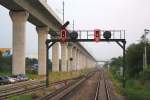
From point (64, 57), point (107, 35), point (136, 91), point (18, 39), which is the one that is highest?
point (18, 39)

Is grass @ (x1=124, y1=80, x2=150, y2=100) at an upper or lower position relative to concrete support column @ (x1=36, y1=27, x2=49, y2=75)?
lower

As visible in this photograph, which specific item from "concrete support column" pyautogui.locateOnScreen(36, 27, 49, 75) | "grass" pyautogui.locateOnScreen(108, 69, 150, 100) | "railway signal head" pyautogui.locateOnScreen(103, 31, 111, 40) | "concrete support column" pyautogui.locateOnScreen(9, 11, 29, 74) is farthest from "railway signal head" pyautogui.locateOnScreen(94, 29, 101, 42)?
"concrete support column" pyautogui.locateOnScreen(36, 27, 49, 75)

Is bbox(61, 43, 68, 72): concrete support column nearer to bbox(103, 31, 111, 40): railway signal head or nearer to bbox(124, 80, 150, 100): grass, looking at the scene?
bbox(124, 80, 150, 100): grass

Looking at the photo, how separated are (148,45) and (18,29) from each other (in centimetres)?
3459

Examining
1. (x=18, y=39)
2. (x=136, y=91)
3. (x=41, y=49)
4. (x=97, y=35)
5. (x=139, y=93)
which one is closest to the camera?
(x=139, y=93)

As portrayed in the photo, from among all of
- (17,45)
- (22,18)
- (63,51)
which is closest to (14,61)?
(17,45)

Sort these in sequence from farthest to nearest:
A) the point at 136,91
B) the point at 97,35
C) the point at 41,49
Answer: the point at 41,49 < the point at 97,35 < the point at 136,91

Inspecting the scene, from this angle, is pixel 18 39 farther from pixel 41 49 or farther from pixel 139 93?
pixel 139 93

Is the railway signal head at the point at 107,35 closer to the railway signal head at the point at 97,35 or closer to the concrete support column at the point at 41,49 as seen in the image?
the railway signal head at the point at 97,35

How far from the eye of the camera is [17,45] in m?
63.2

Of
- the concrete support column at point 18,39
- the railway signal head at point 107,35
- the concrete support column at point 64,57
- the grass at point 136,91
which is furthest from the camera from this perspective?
the concrete support column at point 64,57

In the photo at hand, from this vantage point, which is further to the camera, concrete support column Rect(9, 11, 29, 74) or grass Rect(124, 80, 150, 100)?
concrete support column Rect(9, 11, 29, 74)

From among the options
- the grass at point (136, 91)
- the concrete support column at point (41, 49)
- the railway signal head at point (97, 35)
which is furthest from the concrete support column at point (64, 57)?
the railway signal head at point (97, 35)

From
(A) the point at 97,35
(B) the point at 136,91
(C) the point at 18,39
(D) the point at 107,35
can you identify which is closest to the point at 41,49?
(C) the point at 18,39
